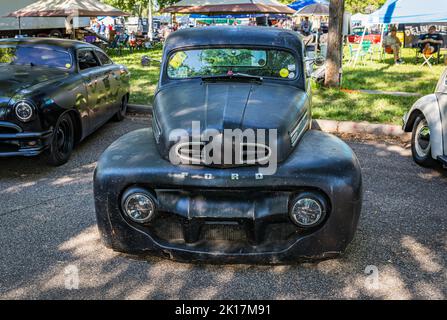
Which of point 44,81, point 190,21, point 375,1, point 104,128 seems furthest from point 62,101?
point 375,1

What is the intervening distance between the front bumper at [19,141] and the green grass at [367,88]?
14.1 ft

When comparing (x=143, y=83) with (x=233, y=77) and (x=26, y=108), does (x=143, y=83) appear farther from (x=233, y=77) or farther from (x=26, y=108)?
(x=233, y=77)

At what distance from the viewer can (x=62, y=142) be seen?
630 cm

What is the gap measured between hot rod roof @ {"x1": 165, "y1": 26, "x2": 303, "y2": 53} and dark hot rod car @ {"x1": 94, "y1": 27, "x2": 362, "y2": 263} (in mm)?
1267

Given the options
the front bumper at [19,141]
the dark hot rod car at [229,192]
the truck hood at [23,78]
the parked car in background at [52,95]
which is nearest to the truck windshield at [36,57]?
the parked car in background at [52,95]

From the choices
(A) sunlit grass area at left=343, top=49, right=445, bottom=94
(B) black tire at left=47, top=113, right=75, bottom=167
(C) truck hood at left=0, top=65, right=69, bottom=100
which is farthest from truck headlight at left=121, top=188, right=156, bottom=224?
(A) sunlit grass area at left=343, top=49, right=445, bottom=94

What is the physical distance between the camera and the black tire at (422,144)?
20.1 ft

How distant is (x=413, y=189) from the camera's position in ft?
17.7

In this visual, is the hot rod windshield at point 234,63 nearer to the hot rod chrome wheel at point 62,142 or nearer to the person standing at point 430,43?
the hot rod chrome wheel at point 62,142

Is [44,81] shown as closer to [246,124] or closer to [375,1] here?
[246,124]

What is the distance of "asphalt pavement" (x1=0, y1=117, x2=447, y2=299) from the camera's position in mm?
3275

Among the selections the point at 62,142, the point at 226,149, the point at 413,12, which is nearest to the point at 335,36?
the point at 413,12
